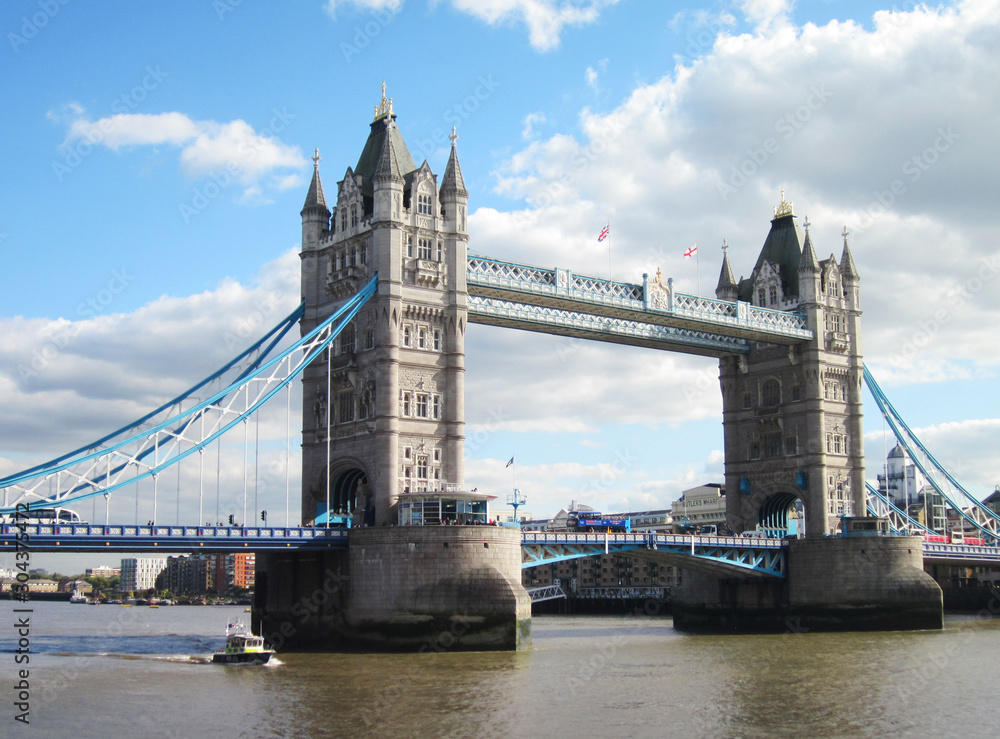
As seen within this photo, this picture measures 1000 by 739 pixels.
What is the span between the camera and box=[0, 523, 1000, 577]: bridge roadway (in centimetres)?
5447

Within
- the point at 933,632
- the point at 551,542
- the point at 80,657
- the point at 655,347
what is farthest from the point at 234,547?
the point at 933,632

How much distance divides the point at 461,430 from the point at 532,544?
758cm

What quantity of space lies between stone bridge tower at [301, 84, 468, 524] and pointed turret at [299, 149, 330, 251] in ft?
0.81

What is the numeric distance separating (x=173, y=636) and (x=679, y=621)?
37209 mm

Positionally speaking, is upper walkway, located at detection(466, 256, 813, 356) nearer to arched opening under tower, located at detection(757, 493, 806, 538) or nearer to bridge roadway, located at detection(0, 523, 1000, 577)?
arched opening under tower, located at detection(757, 493, 806, 538)

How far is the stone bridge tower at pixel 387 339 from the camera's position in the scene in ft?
218

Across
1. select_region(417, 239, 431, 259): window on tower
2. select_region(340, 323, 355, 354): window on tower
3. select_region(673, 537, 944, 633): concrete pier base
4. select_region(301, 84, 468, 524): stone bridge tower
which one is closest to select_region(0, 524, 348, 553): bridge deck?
select_region(301, 84, 468, 524): stone bridge tower

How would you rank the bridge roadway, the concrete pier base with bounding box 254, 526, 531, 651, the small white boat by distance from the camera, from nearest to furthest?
the bridge roadway < the small white boat < the concrete pier base with bounding box 254, 526, 531, 651

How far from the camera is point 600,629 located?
292 ft

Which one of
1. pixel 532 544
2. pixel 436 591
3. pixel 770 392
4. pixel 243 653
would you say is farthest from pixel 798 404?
pixel 243 653

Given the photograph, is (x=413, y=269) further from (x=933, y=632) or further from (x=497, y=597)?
(x=933, y=632)

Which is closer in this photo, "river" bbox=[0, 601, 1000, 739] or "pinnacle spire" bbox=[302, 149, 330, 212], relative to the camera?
"river" bbox=[0, 601, 1000, 739]

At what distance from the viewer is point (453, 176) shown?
232ft

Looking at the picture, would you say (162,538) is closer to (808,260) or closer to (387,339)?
(387,339)
